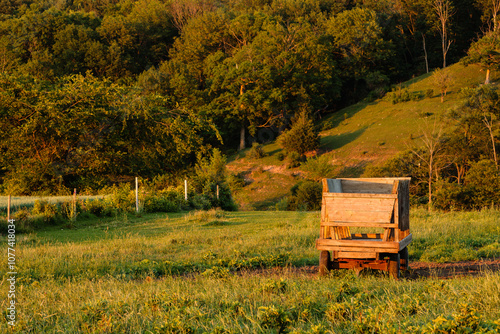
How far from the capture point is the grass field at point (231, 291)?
4.46 metres

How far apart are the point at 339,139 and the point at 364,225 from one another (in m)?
48.9

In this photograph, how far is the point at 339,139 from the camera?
5466 centimetres

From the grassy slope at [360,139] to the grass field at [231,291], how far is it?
95.7 ft

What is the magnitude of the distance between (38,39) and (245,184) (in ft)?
145

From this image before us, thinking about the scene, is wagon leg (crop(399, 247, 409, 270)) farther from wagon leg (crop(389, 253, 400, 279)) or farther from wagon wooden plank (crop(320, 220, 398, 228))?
wagon wooden plank (crop(320, 220, 398, 228))

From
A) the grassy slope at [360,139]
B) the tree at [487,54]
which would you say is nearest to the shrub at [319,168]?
the grassy slope at [360,139]

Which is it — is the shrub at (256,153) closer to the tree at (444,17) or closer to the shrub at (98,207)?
the tree at (444,17)

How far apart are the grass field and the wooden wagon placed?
0.88 ft

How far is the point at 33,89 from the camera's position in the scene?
58.3ft

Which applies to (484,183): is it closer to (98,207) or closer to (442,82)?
(98,207)

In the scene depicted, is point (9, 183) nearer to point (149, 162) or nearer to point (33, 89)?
point (33, 89)

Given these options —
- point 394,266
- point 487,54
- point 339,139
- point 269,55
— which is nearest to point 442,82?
point 487,54

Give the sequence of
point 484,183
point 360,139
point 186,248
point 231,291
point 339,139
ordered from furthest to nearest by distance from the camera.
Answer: point 339,139, point 360,139, point 484,183, point 186,248, point 231,291

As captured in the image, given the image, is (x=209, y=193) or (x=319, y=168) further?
(x=319, y=168)
